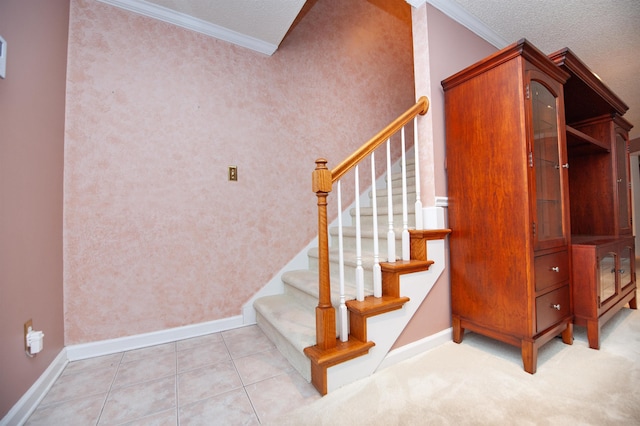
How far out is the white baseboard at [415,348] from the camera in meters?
1.49

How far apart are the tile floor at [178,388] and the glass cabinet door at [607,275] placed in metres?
1.94

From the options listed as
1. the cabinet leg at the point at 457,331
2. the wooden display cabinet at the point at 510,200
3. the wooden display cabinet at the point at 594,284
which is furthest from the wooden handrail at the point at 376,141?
the wooden display cabinet at the point at 594,284

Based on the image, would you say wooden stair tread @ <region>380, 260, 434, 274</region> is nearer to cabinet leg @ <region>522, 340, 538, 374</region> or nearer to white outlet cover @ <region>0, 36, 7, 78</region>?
cabinet leg @ <region>522, 340, 538, 374</region>

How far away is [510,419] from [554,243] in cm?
105

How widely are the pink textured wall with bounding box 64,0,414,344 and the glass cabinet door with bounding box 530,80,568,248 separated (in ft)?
5.13

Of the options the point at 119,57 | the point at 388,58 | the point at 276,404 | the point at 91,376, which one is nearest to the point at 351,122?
the point at 388,58

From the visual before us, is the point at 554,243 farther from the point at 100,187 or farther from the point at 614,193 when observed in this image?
the point at 100,187

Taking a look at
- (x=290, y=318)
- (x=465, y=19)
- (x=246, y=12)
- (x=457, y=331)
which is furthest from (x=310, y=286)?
(x=465, y=19)

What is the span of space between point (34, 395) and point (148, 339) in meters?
0.61

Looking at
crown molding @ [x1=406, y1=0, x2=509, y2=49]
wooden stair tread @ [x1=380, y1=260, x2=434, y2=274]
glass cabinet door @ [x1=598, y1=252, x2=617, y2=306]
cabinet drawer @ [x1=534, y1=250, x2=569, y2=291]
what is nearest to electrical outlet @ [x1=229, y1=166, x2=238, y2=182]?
wooden stair tread @ [x1=380, y1=260, x2=434, y2=274]

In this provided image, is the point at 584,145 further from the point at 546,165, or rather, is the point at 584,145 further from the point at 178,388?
the point at 178,388

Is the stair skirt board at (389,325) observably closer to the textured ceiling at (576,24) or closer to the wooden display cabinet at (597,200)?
the wooden display cabinet at (597,200)

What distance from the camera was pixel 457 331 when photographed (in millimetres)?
1747

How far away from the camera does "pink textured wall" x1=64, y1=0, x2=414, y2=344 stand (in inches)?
66.4
